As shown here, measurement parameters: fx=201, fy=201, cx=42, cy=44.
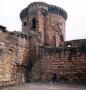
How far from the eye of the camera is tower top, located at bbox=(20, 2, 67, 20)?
19703 mm

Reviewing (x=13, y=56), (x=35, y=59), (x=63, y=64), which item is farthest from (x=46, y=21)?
(x=13, y=56)

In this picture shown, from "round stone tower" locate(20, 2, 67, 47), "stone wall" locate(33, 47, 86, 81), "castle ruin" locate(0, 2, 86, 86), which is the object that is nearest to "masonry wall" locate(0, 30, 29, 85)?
"castle ruin" locate(0, 2, 86, 86)

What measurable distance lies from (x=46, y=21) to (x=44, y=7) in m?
1.41

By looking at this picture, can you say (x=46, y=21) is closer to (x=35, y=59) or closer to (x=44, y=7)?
(x=44, y=7)

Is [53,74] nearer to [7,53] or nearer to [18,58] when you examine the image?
[18,58]

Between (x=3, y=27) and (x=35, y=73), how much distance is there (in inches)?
168

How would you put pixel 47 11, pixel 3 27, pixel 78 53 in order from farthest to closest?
1. pixel 47 11
2. pixel 78 53
3. pixel 3 27

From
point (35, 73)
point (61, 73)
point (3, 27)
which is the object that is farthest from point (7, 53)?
point (61, 73)

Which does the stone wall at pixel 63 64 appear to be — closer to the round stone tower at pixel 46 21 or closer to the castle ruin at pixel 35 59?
the castle ruin at pixel 35 59

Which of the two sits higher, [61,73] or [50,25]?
[50,25]

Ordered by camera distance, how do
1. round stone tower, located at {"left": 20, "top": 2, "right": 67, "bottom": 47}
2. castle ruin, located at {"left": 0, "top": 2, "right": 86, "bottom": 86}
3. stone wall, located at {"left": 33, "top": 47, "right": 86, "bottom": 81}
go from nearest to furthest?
castle ruin, located at {"left": 0, "top": 2, "right": 86, "bottom": 86} < stone wall, located at {"left": 33, "top": 47, "right": 86, "bottom": 81} < round stone tower, located at {"left": 20, "top": 2, "right": 67, "bottom": 47}

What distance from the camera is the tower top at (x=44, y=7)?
19.7 meters

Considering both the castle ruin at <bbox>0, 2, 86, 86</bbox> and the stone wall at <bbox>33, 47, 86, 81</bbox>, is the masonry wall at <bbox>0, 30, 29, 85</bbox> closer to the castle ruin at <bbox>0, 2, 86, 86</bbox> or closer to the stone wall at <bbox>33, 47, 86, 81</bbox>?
the castle ruin at <bbox>0, 2, 86, 86</bbox>

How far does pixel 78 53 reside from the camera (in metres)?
14.4
